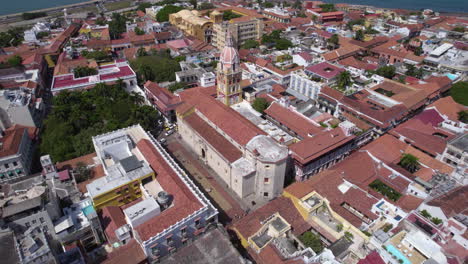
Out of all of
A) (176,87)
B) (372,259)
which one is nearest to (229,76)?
(176,87)

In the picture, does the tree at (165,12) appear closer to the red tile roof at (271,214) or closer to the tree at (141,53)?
the tree at (141,53)

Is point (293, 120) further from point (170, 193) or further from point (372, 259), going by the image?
point (372, 259)

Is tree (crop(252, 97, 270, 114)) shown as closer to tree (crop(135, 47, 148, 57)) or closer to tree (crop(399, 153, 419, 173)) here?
tree (crop(399, 153, 419, 173))

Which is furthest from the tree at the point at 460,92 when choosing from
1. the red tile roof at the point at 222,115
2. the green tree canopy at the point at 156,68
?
the green tree canopy at the point at 156,68

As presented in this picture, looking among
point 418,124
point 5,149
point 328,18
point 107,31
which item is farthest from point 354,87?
point 107,31

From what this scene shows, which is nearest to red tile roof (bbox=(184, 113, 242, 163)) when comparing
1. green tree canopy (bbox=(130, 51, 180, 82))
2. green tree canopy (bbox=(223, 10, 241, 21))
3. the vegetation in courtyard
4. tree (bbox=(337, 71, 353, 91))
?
the vegetation in courtyard

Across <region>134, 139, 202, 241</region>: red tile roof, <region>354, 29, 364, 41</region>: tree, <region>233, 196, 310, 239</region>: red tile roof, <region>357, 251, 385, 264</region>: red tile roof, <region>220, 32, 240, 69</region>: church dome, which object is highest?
<region>220, 32, 240, 69</region>: church dome
